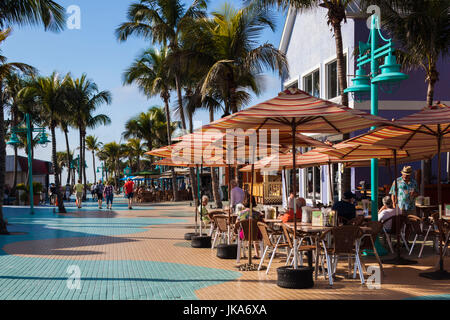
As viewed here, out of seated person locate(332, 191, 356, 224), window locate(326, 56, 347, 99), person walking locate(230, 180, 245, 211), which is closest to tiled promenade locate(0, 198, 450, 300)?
seated person locate(332, 191, 356, 224)

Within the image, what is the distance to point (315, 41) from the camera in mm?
21219

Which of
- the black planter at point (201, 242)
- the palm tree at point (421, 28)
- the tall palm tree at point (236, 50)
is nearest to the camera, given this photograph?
the black planter at point (201, 242)

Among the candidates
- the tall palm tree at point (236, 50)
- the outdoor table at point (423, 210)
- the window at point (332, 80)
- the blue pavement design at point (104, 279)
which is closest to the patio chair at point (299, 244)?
the blue pavement design at point (104, 279)

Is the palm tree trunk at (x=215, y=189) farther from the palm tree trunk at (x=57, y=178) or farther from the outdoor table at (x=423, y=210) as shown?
the outdoor table at (x=423, y=210)

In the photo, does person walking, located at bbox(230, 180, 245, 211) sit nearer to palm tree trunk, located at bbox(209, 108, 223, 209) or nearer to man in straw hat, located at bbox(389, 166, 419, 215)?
man in straw hat, located at bbox(389, 166, 419, 215)

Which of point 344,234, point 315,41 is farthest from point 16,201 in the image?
point 344,234

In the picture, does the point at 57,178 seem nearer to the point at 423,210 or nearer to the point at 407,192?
the point at 423,210

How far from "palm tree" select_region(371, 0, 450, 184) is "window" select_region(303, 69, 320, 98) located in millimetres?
5438

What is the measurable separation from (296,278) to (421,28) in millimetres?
10043

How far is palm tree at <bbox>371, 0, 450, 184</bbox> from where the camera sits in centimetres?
1409

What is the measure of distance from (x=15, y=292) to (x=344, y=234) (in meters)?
5.09

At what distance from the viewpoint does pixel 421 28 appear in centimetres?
1402

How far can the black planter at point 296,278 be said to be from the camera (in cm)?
718

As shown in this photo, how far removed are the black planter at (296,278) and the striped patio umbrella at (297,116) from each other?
14 cm
